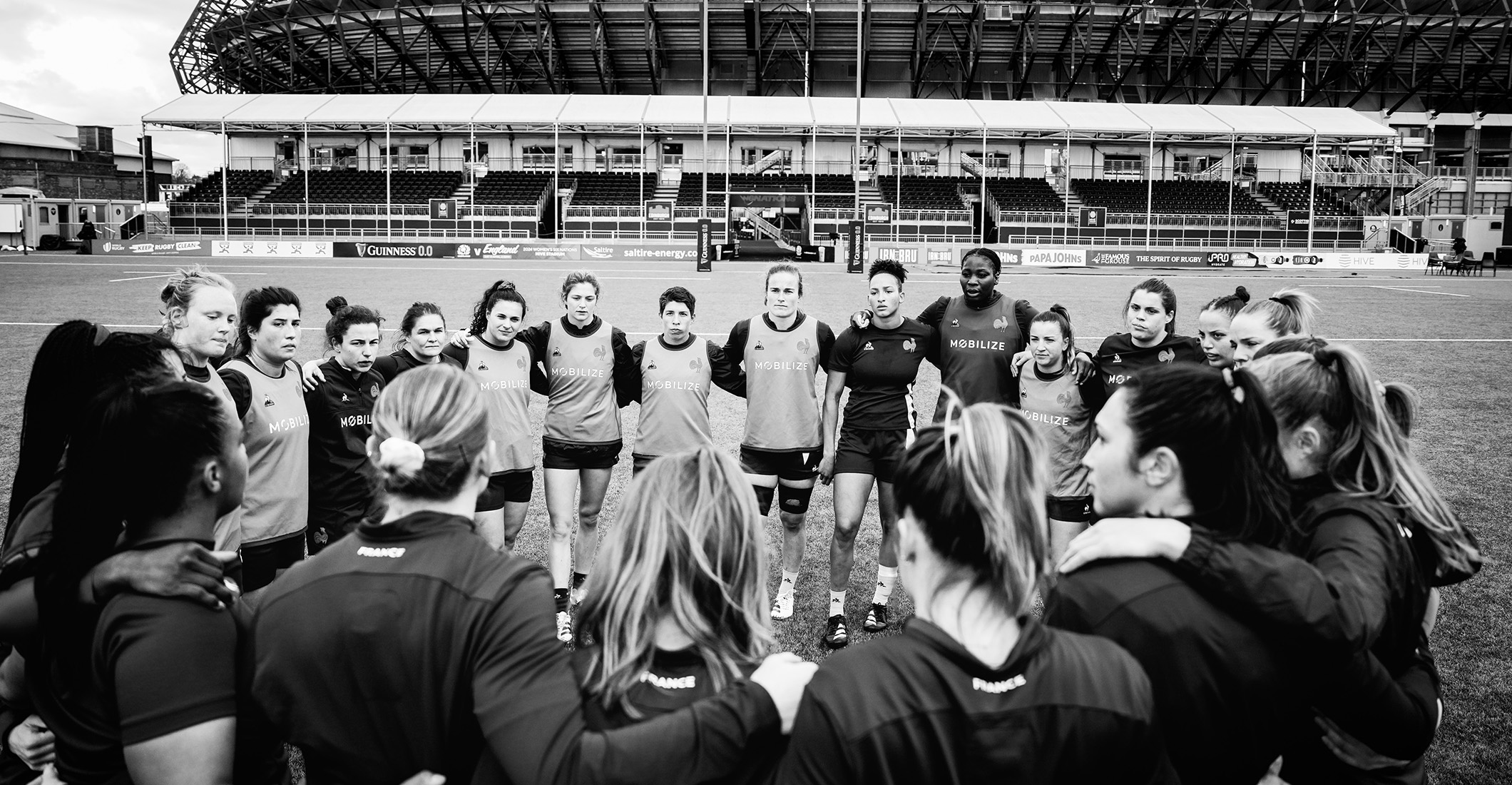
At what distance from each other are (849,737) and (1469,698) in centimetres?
444

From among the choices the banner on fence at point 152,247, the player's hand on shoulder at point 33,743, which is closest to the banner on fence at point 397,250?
the banner on fence at point 152,247

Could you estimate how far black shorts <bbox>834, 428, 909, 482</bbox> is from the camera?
591 cm

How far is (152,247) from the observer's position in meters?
42.1

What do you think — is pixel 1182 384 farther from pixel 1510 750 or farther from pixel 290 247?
pixel 290 247

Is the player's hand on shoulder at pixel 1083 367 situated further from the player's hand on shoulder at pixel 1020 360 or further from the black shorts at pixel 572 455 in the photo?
the black shorts at pixel 572 455

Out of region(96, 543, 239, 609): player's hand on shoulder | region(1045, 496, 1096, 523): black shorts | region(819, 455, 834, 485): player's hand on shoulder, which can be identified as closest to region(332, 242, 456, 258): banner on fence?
region(819, 455, 834, 485): player's hand on shoulder

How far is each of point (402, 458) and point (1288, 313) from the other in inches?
187

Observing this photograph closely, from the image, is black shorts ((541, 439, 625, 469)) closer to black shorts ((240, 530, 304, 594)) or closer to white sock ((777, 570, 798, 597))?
white sock ((777, 570, 798, 597))

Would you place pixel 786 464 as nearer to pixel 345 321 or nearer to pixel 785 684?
pixel 345 321

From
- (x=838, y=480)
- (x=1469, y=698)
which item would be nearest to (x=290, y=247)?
(x=838, y=480)

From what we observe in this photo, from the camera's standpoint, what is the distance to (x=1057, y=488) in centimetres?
565

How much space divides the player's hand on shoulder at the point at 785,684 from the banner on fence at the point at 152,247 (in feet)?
150

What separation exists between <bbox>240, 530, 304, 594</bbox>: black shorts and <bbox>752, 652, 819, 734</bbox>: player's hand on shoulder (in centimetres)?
374

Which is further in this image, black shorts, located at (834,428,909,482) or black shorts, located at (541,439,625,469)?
black shorts, located at (541,439,625,469)
